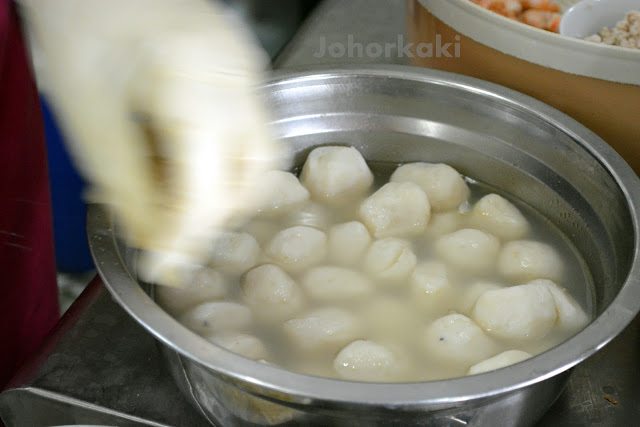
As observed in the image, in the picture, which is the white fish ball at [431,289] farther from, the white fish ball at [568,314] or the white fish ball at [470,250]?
the white fish ball at [568,314]

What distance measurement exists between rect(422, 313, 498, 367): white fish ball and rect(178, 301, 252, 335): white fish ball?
1.02 ft

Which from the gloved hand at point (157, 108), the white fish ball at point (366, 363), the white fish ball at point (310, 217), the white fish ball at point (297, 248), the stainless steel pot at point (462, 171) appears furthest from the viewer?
the white fish ball at point (310, 217)

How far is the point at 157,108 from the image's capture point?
39.9 inches

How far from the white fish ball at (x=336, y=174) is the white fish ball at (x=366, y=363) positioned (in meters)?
0.44

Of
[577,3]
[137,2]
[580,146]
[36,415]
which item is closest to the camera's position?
[137,2]

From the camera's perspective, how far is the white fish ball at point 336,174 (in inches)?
55.4

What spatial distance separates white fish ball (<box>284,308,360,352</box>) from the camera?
112cm

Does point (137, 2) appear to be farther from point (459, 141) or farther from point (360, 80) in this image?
point (459, 141)

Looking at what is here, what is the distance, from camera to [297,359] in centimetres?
110

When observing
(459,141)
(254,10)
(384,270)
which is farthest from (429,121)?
(254,10)

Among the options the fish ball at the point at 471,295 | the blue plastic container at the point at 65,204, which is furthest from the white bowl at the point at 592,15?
the blue plastic container at the point at 65,204

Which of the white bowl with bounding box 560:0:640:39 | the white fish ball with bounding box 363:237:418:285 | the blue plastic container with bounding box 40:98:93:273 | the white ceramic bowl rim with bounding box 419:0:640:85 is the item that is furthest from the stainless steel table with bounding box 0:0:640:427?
the blue plastic container with bounding box 40:98:93:273

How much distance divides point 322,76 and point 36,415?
0.83m

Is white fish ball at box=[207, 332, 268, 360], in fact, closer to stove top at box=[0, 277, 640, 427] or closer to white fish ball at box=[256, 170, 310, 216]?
stove top at box=[0, 277, 640, 427]
